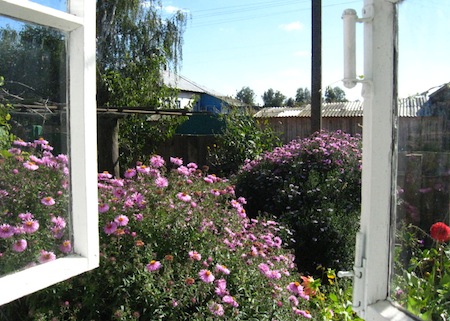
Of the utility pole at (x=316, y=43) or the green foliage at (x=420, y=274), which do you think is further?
the utility pole at (x=316, y=43)

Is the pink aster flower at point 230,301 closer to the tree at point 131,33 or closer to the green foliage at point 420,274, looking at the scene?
the green foliage at point 420,274

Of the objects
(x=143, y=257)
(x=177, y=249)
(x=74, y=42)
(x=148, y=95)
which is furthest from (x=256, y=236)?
(x=148, y=95)

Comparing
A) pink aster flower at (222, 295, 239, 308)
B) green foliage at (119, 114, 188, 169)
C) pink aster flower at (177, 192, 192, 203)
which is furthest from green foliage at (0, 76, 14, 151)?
green foliage at (119, 114, 188, 169)

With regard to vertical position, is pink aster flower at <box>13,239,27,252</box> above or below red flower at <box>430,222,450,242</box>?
below

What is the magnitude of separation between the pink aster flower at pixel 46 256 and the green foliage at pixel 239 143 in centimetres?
603

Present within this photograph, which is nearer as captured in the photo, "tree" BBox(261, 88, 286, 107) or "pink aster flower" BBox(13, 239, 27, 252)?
"pink aster flower" BBox(13, 239, 27, 252)

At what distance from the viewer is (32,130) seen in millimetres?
1553

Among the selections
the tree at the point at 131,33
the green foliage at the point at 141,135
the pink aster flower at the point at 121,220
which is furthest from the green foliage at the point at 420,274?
the tree at the point at 131,33

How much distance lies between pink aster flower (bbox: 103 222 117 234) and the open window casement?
1.61m

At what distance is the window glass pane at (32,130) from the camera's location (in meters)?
1.43

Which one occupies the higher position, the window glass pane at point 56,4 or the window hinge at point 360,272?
the window glass pane at point 56,4

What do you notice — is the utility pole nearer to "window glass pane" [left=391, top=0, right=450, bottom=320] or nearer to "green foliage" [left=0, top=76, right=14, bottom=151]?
"green foliage" [left=0, top=76, right=14, bottom=151]

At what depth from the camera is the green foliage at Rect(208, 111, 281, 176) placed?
7.82 metres

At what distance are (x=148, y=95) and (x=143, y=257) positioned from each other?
7.96 metres
